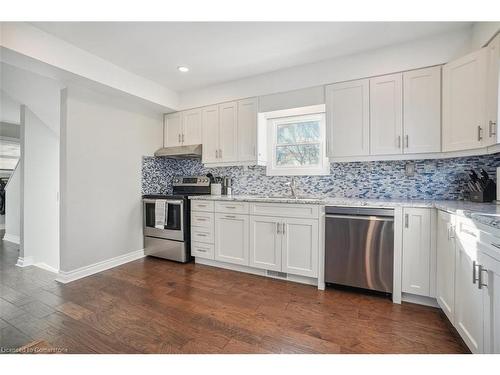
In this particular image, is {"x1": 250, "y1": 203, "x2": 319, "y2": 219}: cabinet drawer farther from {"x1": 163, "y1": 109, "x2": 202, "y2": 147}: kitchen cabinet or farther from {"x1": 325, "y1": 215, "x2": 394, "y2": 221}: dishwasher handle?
{"x1": 163, "y1": 109, "x2": 202, "y2": 147}: kitchen cabinet

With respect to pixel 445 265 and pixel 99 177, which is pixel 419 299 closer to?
pixel 445 265

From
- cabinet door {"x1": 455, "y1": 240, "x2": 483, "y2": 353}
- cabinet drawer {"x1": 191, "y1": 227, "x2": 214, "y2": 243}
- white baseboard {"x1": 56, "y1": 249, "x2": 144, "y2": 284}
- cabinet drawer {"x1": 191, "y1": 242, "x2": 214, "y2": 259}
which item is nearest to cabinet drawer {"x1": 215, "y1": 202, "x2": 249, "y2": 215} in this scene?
cabinet drawer {"x1": 191, "y1": 227, "x2": 214, "y2": 243}

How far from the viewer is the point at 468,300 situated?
138 cm

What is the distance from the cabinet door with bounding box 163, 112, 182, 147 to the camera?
363 centimetres

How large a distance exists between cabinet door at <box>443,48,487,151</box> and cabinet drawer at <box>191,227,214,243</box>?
8.73ft

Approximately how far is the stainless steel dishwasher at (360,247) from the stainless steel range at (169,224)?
1837 mm

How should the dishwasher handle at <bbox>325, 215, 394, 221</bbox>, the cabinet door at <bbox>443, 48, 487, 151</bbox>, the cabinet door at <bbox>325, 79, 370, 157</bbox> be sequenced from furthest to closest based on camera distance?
the cabinet door at <bbox>325, 79, 370, 157</bbox> < the dishwasher handle at <bbox>325, 215, 394, 221</bbox> < the cabinet door at <bbox>443, 48, 487, 151</bbox>

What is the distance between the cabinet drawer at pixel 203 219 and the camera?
3012mm

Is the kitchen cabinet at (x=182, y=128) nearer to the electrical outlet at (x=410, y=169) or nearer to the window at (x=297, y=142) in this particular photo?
the window at (x=297, y=142)

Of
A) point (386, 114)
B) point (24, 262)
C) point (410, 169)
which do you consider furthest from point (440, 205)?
point (24, 262)

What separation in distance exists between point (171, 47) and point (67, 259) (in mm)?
2545

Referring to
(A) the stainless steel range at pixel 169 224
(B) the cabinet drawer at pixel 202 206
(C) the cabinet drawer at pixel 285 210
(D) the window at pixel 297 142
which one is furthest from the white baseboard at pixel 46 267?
(D) the window at pixel 297 142
